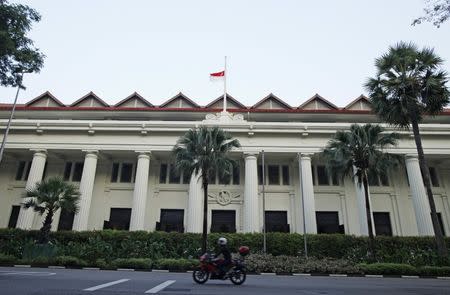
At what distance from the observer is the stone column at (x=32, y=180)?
24.5 m

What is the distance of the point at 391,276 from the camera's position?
17234 millimetres

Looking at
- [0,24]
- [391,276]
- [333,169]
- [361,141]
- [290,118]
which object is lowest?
[391,276]

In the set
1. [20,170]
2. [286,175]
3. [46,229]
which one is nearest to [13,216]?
[20,170]

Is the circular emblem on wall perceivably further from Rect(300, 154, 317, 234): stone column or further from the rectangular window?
the rectangular window

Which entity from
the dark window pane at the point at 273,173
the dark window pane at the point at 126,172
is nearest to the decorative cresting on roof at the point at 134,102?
the dark window pane at the point at 126,172

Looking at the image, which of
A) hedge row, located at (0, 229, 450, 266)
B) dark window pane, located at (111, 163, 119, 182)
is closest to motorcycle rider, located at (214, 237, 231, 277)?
hedge row, located at (0, 229, 450, 266)

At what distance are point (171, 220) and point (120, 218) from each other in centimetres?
457

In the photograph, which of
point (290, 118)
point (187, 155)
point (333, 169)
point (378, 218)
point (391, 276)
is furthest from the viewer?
point (290, 118)

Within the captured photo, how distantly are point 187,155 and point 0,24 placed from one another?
11.5 m

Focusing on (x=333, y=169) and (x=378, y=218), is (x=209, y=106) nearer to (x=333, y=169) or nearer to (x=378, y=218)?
(x=333, y=169)

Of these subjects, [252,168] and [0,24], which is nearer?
[0,24]

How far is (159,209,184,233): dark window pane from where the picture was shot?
91.9ft

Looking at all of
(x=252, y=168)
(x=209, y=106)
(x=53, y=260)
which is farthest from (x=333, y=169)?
(x=53, y=260)

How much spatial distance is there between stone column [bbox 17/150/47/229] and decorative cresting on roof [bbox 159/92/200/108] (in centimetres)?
1168
